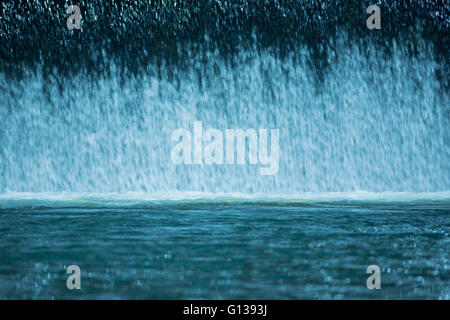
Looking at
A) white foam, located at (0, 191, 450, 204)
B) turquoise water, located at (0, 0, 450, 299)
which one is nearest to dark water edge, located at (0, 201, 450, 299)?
white foam, located at (0, 191, 450, 204)

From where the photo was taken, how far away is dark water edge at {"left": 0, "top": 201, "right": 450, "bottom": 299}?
16.4 ft

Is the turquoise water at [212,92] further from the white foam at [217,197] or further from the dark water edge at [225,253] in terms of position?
the dark water edge at [225,253]

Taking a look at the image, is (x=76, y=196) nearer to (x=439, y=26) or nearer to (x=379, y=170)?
(x=379, y=170)

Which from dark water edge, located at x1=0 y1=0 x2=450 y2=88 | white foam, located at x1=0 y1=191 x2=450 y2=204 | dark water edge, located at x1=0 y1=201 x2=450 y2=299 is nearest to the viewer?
dark water edge, located at x1=0 y1=201 x2=450 y2=299

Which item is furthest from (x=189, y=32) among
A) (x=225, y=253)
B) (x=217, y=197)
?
(x=225, y=253)

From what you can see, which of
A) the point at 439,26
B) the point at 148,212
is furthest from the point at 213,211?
the point at 439,26

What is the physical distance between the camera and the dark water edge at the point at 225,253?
197 inches

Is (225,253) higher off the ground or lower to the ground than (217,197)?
lower

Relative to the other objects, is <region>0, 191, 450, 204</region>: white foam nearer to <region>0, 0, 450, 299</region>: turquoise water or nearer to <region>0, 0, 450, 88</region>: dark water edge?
<region>0, 0, 450, 299</region>: turquoise water

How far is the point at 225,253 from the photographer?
664cm

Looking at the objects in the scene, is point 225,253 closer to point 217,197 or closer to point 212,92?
point 217,197

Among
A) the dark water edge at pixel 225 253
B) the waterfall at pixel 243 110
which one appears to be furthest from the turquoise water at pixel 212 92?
the dark water edge at pixel 225 253

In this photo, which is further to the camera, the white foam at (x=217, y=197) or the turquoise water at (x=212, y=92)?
the turquoise water at (x=212, y=92)
